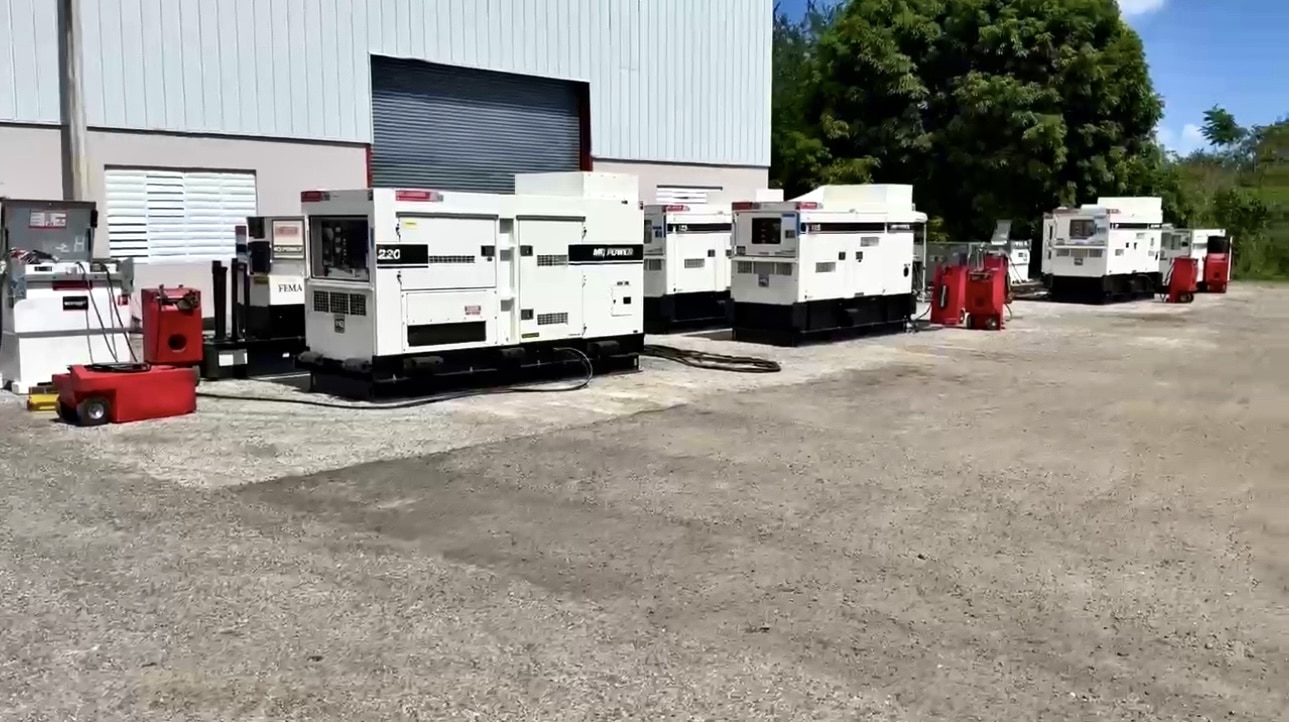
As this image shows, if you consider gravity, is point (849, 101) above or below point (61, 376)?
above

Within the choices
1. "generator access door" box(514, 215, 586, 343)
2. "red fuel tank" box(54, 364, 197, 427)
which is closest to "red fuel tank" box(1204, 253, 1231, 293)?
"generator access door" box(514, 215, 586, 343)

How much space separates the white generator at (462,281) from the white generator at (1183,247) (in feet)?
61.4

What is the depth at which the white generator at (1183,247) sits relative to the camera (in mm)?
27297

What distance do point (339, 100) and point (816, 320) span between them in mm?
7818

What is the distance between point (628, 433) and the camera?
9.80 meters

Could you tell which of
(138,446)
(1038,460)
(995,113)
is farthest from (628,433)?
(995,113)

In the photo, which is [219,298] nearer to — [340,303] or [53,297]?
[53,297]

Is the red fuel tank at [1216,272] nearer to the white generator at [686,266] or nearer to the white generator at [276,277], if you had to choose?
the white generator at [686,266]

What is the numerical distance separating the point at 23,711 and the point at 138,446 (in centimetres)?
511

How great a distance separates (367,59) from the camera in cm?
1731

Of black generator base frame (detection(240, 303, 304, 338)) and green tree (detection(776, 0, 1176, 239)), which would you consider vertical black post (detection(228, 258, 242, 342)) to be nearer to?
black generator base frame (detection(240, 303, 304, 338))

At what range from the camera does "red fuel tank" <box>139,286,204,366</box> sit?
1201cm

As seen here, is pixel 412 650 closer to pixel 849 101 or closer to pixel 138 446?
pixel 138 446

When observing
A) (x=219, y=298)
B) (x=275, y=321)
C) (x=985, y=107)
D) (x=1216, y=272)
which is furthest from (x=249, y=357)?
(x=1216, y=272)
